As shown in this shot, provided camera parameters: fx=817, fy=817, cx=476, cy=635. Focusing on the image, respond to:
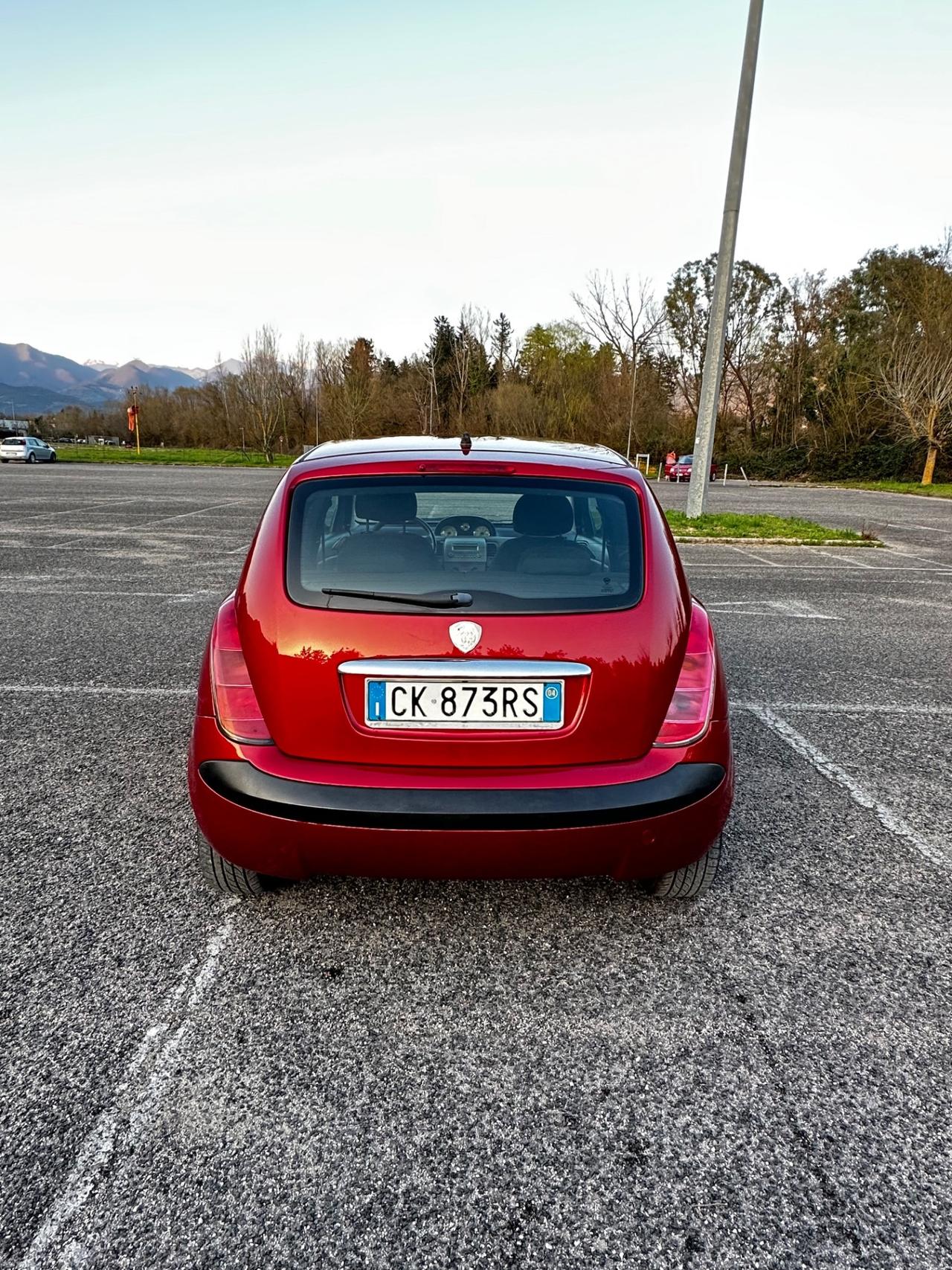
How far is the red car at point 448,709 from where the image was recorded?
229 cm

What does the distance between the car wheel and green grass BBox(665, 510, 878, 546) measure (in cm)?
1148

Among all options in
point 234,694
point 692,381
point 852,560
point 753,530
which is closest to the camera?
point 234,694

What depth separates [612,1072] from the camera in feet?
6.91

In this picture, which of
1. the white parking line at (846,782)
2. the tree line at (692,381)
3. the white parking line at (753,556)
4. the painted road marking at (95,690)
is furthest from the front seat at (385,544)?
the tree line at (692,381)

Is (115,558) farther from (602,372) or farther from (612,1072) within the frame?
(602,372)

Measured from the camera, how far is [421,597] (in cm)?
237

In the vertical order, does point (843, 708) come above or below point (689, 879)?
below

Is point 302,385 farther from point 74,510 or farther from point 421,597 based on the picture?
point 421,597

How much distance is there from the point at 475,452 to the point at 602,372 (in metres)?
50.1

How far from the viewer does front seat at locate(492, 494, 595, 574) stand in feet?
8.31

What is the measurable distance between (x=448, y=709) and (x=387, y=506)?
0.71 metres

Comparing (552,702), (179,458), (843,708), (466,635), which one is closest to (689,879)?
(552,702)

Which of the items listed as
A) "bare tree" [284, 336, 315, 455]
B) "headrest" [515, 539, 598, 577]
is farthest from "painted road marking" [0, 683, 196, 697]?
"bare tree" [284, 336, 315, 455]

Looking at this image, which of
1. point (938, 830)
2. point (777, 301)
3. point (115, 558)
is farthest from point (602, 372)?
point (938, 830)
